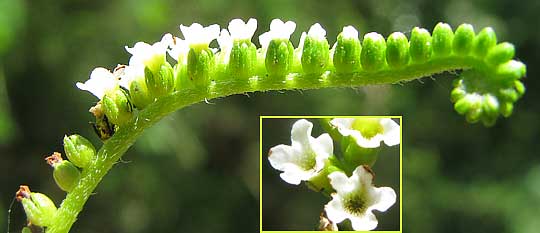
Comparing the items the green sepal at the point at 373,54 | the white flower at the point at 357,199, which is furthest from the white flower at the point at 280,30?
the white flower at the point at 357,199

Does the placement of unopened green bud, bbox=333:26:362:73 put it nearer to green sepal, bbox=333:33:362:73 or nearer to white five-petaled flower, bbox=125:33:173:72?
green sepal, bbox=333:33:362:73

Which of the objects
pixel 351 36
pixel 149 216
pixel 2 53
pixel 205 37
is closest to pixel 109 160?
pixel 205 37

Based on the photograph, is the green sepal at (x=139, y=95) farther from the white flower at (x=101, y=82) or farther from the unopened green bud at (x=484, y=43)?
the unopened green bud at (x=484, y=43)

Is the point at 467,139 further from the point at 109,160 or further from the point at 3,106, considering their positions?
the point at 109,160

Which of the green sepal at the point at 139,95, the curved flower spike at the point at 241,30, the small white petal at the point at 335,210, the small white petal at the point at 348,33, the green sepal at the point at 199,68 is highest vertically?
the curved flower spike at the point at 241,30

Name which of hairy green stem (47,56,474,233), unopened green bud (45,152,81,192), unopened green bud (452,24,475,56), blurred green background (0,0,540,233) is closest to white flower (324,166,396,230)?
hairy green stem (47,56,474,233)

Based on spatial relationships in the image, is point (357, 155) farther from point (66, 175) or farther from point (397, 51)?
point (66, 175)
